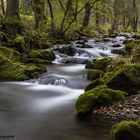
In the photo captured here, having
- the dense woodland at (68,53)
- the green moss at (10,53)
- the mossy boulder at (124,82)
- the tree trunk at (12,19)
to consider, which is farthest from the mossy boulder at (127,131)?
the tree trunk at (12,19)

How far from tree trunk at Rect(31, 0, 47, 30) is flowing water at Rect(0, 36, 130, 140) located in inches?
308

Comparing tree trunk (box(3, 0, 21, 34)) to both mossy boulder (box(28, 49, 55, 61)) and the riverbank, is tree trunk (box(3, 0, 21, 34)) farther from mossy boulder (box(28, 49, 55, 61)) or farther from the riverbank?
the riverbank

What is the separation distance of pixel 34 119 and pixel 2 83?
434 centimetres

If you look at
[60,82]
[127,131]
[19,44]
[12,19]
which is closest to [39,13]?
[12,19]

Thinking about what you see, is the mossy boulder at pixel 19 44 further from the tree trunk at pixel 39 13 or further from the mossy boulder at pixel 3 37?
the tree trunk at pixel 39 13

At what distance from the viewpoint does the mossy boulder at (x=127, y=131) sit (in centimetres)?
599

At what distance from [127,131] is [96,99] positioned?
2120 millimetres

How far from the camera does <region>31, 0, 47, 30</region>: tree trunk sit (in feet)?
71.5

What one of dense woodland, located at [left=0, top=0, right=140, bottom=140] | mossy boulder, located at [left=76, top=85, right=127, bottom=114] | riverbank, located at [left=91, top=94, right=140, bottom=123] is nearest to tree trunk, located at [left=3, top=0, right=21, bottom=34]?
dense woodland, located at [left=0, top=0, right=140, bottom=140]

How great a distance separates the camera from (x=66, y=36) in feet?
74.2

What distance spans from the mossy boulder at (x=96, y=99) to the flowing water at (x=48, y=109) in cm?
29

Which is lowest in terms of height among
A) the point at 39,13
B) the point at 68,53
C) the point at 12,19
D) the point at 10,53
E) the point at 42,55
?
the point at 68,53

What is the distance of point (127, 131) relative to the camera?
6035 millimetres

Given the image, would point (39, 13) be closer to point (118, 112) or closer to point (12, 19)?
point (12, 19)
